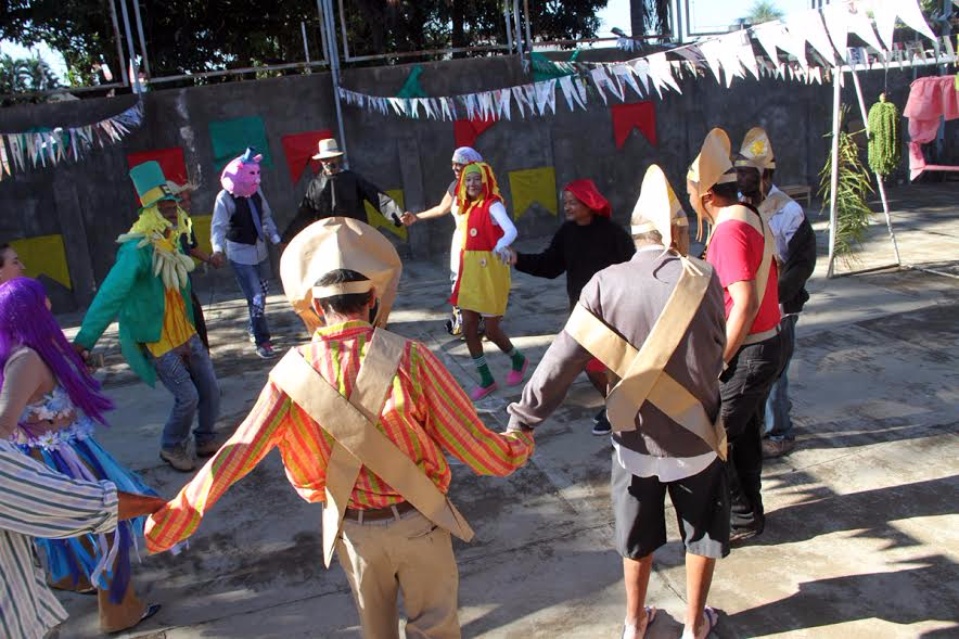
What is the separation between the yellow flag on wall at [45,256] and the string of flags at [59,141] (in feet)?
2.66

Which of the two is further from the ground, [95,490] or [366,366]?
[366,366]

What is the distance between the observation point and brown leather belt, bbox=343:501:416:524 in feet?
7.18

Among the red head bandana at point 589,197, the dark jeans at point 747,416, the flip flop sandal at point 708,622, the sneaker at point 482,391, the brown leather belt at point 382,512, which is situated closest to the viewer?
the brown leather belt at point 382,512

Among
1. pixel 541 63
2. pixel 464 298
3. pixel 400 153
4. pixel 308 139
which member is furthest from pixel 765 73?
pixel 464 298

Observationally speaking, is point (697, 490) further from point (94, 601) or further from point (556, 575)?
point (94, 601)

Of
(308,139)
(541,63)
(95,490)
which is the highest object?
(541,63)

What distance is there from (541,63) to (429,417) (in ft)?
32.1

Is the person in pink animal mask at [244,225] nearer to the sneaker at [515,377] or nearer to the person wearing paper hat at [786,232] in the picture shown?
the sneaker at [515,377]

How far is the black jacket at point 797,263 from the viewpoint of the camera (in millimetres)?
4141

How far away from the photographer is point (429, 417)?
2186mm

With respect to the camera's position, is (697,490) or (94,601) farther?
(94,601)

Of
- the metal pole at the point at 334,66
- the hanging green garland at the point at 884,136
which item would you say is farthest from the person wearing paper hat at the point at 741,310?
the metal pole at the point at 334,66

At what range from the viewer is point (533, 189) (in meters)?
11.6

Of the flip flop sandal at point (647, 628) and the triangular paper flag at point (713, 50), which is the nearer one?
the flip flop sandal at point (647, 628)
